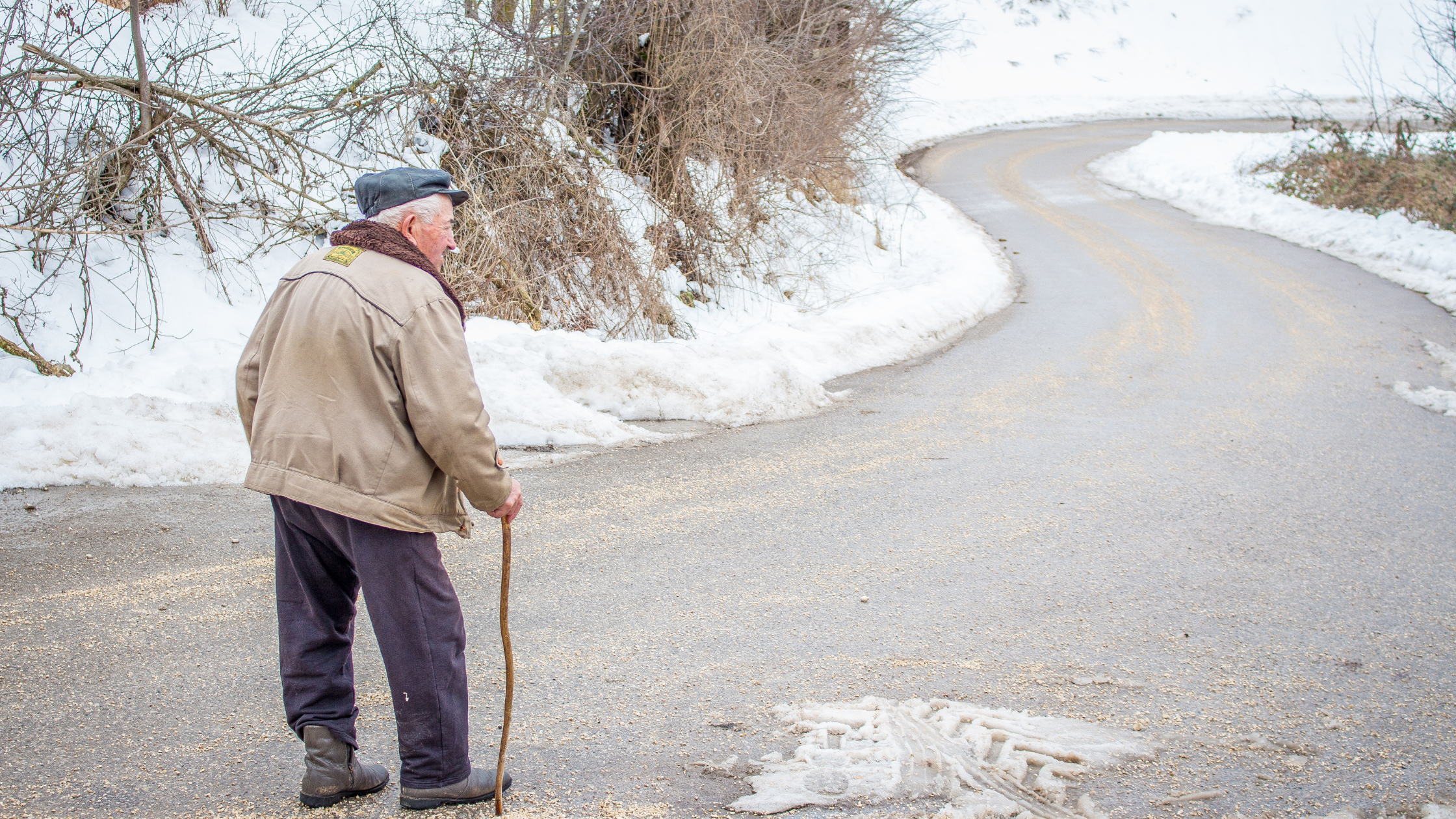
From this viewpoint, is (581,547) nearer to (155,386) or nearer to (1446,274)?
(155,386)

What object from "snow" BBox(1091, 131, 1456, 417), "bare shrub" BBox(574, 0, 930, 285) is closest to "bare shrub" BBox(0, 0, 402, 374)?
"bare shrub" BBox(574, 0, 930, 285)

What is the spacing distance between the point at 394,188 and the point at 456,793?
5.58 ft

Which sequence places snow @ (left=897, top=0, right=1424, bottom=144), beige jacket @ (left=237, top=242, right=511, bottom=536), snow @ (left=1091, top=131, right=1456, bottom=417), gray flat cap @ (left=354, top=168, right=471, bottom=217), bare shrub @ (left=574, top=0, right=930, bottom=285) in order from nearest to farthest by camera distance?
beige jacket @ (left=237, top=242, right=511, bottom=536)
gray flat cap @ (left=354, top=168, right=471, bottom=217)
bare shrub @ (left=574, top=0, right=930, bottom=285)
snow @ (left=1091, top=131, right=1456, bottom=417)
snow @ (left=897, top=0, right=1424, bottom=144)

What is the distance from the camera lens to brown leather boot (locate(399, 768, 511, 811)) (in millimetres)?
2643

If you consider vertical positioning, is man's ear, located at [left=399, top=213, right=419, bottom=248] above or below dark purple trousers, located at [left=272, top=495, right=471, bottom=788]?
above

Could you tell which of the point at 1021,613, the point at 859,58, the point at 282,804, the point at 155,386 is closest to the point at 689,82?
the point at 859,58

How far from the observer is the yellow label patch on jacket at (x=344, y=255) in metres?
2.48

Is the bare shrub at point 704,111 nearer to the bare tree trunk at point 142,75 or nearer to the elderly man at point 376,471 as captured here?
the bare tree trunk at point 142,75

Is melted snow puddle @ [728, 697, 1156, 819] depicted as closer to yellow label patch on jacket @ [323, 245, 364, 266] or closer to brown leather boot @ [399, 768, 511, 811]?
brown leather boot @ [399, 768, 511, 811]

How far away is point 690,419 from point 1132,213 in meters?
14.1

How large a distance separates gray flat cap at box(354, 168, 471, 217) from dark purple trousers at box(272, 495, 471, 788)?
2.77 feet

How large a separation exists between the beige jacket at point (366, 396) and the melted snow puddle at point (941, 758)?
1.36 metres

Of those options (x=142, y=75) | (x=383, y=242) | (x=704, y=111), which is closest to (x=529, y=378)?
(x=142, y=75)

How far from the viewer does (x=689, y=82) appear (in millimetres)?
10875
